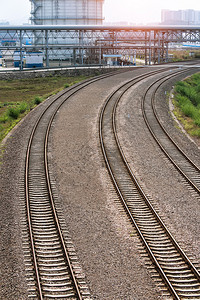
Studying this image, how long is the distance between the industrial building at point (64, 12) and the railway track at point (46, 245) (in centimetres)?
6878

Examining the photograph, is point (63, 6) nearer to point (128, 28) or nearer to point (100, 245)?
point (128, 28)

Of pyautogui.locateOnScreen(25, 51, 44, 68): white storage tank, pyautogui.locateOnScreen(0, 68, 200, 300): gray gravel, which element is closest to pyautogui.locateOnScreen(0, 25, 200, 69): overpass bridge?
pyautogui.locateOnScreen(25, 51, 44, 68): white storage tank

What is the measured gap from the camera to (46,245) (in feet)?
31.3

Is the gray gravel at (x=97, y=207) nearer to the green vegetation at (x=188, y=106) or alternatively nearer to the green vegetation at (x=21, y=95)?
the green vegetation at (x=188, y=106)

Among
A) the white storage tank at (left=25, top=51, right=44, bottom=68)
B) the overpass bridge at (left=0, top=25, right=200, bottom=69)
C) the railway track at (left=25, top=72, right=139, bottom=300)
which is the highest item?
the overpass bridge at (left=0, top=25, right=200, bottom=69)

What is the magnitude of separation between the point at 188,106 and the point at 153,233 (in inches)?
700

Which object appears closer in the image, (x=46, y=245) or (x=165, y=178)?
(x=46, y=245)

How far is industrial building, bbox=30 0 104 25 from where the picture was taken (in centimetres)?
7975

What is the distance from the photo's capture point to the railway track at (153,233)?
26.3 ft

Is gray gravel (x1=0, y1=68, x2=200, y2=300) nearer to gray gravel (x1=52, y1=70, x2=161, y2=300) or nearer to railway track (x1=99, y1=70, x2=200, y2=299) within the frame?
gray gravel (x1=52, y1=70, x2=161, y2=300)

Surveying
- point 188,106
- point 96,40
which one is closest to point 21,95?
point 188,106

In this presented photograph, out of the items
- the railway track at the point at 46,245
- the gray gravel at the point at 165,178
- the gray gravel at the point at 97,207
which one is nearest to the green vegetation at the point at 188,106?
the gray gravel at the point at 165,178

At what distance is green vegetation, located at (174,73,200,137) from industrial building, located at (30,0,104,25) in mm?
44269

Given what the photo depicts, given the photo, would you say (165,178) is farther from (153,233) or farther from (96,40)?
(96,40)
